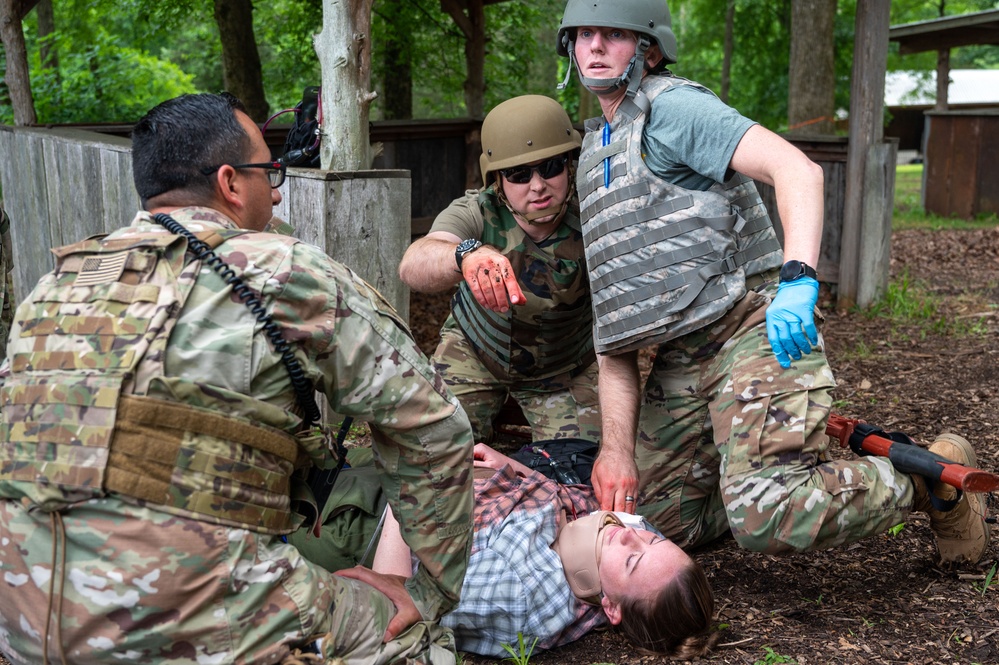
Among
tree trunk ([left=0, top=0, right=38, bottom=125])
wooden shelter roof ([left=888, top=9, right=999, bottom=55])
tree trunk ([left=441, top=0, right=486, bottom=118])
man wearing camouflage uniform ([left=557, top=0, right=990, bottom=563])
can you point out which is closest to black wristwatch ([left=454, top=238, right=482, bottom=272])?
man wearing camouflage uniform ([left=557, top=0, right=990, bottom=563])

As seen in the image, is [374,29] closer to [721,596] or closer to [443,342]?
[443,342]

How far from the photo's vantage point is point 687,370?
11.8 ft

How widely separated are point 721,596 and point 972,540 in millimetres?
845

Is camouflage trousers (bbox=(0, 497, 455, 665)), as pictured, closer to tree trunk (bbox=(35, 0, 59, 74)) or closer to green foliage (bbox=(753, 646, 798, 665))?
green foliage (bbox=(753, 646, 798, 665))

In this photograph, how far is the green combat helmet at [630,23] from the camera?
339 centimetres

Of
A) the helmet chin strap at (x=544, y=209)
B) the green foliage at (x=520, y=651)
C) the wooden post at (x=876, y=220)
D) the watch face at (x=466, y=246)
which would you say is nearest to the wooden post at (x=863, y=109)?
the wooden post at (x=876, y=220)

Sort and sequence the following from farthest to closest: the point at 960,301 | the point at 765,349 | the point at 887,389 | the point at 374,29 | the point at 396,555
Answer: the point at 374,29, the point at 960,301, the point at 887,389, the point at 765,349, the point at 396,555

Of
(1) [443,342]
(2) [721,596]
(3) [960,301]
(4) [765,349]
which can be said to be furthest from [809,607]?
(3) [960,301]

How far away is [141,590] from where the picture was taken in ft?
6.40

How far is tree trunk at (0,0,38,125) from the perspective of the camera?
24.7ft

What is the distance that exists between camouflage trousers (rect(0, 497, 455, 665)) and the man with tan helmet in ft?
4.70

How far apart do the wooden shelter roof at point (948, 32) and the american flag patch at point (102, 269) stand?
1365cm

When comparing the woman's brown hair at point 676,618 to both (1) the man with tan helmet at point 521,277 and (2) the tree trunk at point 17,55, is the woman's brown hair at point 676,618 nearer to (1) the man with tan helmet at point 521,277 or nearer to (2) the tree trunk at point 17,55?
(1) the man with tan helmet at point 521,277

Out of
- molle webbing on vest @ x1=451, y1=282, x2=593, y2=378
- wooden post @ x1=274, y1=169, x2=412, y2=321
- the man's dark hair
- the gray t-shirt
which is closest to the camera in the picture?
the man's dark hair
